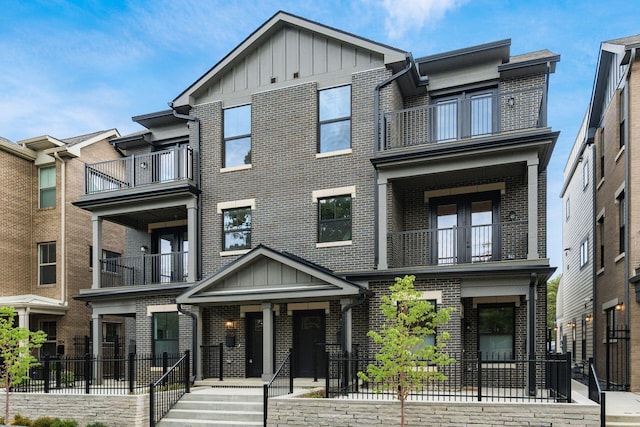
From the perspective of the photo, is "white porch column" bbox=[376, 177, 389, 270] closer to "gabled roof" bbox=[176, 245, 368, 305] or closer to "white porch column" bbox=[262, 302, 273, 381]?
"gabled roof" bbox=[176, 245, 368, 305]

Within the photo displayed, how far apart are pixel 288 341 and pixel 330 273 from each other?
3039 mm

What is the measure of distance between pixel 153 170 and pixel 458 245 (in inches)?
408

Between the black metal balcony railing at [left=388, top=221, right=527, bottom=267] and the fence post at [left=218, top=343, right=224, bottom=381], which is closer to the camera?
the black metal balcony railing at [left=388, top=221, right=527, bottom=267]

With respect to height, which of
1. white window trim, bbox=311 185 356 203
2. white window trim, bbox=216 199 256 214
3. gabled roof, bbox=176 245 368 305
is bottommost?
gabled roof, bbox=176 245 368 305

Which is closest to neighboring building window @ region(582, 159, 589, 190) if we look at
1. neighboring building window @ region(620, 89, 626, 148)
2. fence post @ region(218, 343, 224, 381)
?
neighboring building window @ region(620, 89, 626, 148)

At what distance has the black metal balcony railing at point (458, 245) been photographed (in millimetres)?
15195

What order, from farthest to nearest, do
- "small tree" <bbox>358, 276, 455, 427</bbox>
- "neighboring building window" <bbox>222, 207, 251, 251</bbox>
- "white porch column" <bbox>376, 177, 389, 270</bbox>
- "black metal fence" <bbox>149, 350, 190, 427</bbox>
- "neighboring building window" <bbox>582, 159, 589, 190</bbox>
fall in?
"neighboring building window" <bbox>582, 159, 589, 190</bbox> < "neighboring building window" <bbox>222, 207, 251, 251</bbox> < "white porch column" <bbox>376, 177, 389, 270</bbox> < "black metal fence" <bbox>149, 350, 190, 427</bbox> < "small tree" <bbox>358, 276, 455, 427</bbox>

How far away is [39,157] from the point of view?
76.6 ft

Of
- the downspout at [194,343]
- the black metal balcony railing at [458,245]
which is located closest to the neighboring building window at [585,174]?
the black metal balcony railing at [458,245]

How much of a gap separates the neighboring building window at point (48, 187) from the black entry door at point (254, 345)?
36.5 feet

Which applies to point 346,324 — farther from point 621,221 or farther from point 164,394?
point 621,221

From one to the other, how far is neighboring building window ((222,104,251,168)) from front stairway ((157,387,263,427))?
23.5 ft

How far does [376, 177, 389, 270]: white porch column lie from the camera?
15297mm

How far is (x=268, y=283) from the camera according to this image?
15508 millimetres
